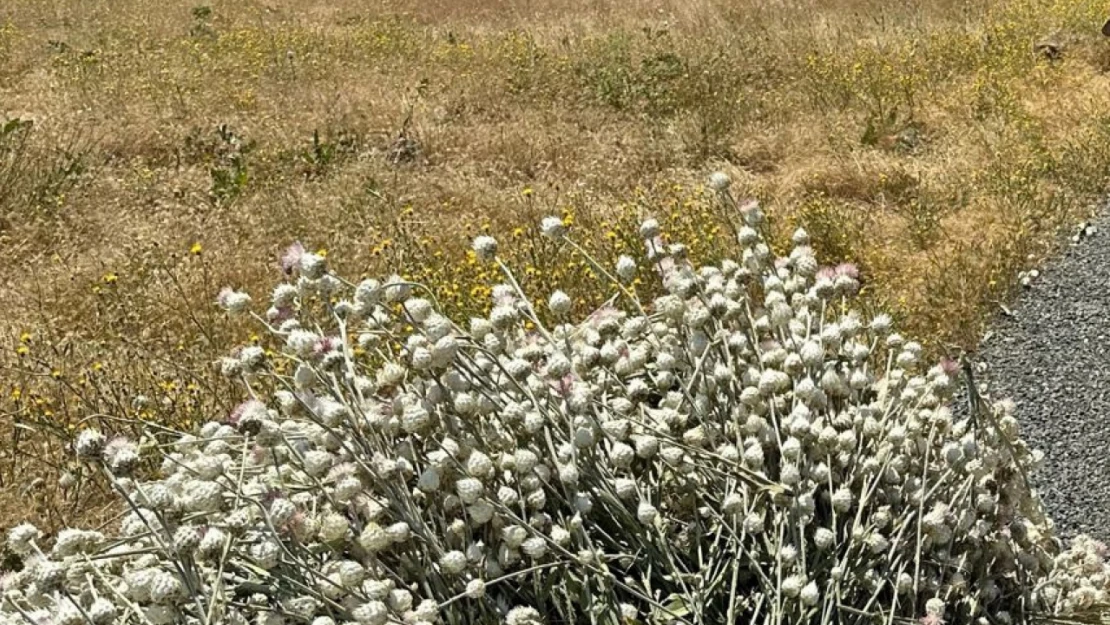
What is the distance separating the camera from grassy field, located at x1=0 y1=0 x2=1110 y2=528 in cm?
510

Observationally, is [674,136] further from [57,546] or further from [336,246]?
[57,546]

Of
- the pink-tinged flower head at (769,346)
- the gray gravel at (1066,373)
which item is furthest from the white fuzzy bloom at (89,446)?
the gray gravel at (1066,373)

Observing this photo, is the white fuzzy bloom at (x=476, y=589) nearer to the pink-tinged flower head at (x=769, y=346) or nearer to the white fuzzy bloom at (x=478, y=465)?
the white fuzzy bloom at (x=478, y=465)

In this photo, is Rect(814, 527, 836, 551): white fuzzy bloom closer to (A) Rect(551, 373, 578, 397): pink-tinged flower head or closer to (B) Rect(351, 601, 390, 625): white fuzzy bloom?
(A) Rect(551, 373, 578, 397): pink-tinged flower head

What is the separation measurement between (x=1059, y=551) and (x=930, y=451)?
0.50 metres

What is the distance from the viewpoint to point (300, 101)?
8758 mm

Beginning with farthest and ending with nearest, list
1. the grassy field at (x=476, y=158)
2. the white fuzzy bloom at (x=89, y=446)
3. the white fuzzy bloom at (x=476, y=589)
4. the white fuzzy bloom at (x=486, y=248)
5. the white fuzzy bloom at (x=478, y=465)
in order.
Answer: the grassy field at (x=476, y=158) < the white fuzzy bloom at (x=486, y=248) < the white fuzzy bloom at (x=478, y=465) < the white fuzzy bloom at (x=476, y=589) < the white fuzzy bloom at (x=89, y=446)

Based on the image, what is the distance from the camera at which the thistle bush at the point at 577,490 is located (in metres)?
1.66

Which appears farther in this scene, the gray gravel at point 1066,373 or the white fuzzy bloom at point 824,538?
the gray gravel at point 1066,373

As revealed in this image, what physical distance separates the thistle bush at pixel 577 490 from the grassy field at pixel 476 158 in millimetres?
2138

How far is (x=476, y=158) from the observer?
24.6 feet

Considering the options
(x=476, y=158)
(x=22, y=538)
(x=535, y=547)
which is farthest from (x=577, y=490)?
(x=476, y=158)

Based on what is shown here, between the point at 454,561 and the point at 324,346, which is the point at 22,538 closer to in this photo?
the point at 324,346

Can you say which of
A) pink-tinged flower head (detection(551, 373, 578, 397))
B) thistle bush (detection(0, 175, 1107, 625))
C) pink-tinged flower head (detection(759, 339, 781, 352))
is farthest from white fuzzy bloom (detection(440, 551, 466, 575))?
pink-tinged flower head (detection(759, 339, 781, 352))
